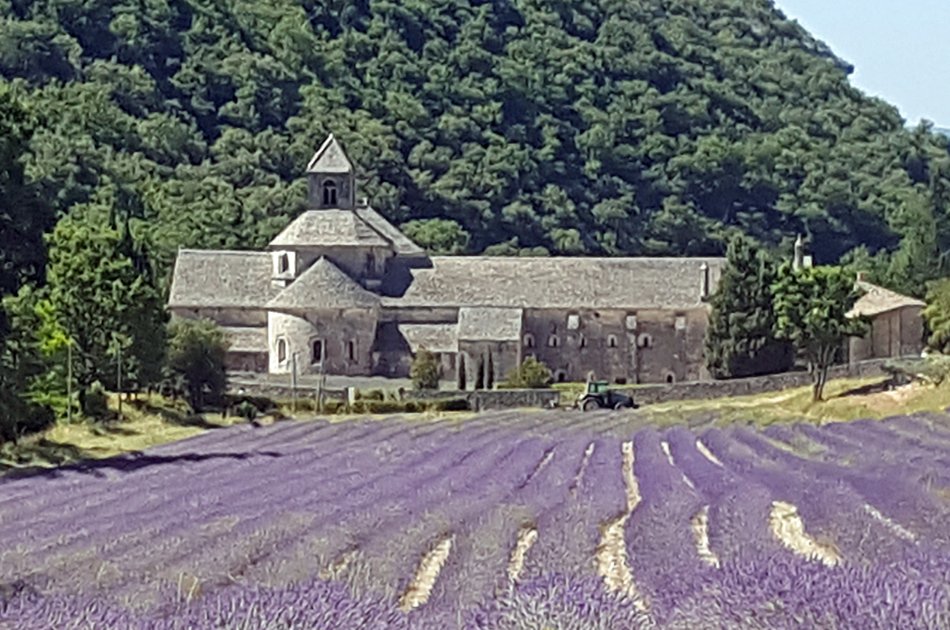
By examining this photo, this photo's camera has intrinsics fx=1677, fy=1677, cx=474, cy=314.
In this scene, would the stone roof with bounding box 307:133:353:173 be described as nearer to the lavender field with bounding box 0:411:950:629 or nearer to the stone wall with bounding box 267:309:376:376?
the stone wall with bounding box 267:309:376:376

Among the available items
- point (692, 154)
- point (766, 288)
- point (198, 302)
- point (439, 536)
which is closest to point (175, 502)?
point (439, 536)

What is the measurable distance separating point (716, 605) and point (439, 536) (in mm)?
6789

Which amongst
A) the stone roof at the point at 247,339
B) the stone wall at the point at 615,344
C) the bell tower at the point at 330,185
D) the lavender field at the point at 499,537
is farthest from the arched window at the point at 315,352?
the lavender field at the point at 499,537

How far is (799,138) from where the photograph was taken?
5305 inches

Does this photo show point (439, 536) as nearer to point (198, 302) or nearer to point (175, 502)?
point (175, 502)

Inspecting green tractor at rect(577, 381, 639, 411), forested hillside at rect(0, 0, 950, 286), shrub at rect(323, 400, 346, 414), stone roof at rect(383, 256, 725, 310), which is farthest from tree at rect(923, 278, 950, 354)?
shrub at rect(323, 400, 346, 414)

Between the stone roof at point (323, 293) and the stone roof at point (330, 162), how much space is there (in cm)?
567

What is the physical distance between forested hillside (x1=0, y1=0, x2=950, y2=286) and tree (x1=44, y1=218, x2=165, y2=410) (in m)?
44.8

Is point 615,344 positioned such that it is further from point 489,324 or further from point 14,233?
point 14,233

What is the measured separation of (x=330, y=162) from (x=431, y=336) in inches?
389

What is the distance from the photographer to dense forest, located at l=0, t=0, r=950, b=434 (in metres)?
104

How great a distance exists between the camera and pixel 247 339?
70.9 meters

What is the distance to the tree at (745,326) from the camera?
64062 mm

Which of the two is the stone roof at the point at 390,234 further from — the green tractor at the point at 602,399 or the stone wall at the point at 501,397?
the green tractor at the point at 602,399
